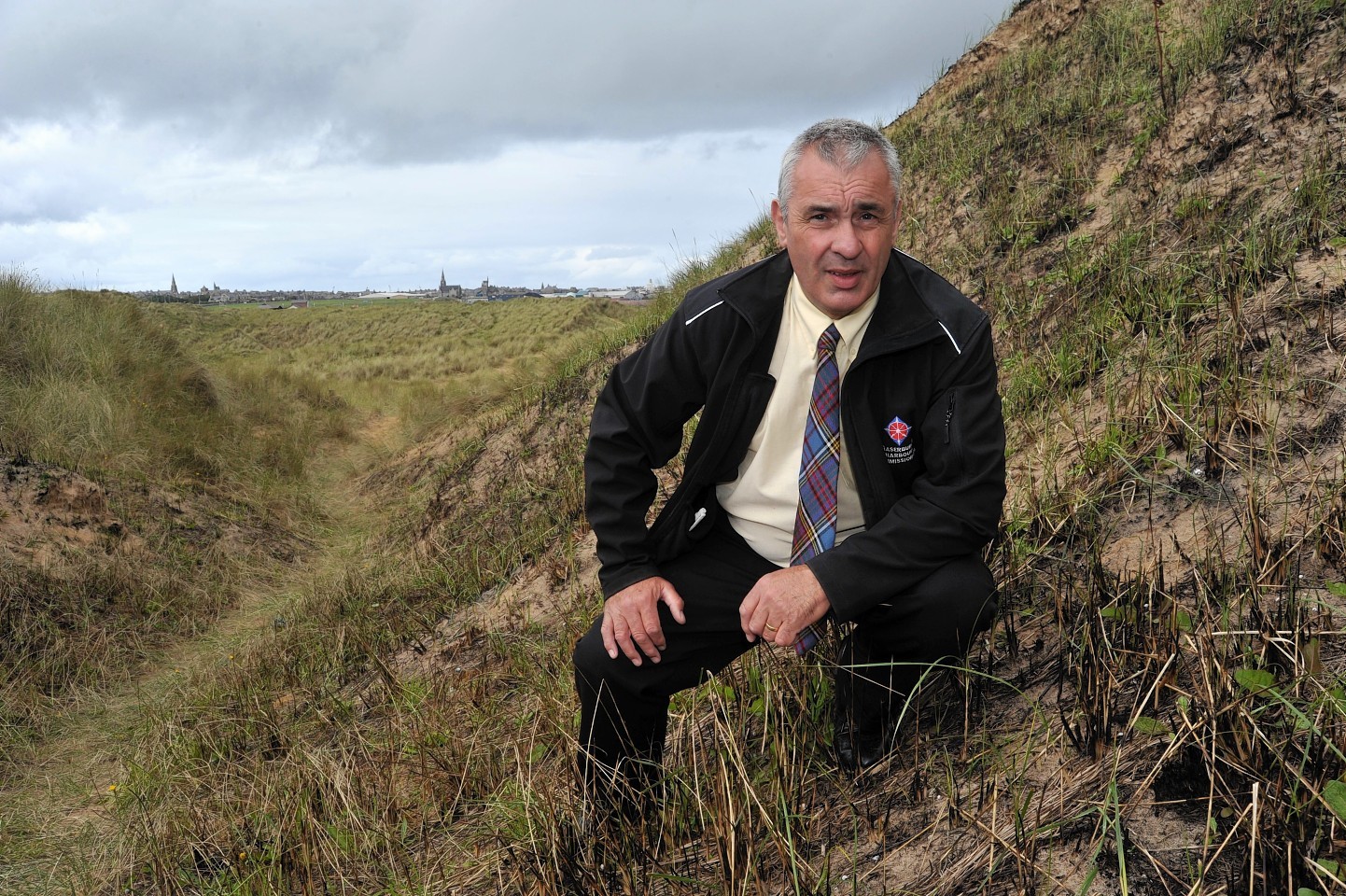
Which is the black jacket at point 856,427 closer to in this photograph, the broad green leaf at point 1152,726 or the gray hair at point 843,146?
the gray hair at point 843,146

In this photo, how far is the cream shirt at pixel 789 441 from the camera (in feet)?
8.70

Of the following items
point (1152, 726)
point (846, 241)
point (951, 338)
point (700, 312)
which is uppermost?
point (846, 241)

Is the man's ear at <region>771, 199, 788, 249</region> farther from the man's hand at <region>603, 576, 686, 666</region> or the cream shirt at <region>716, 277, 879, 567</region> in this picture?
the man's hand at <region>603, 576, 686, 666</region>

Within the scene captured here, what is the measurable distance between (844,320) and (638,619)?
3.45 feet

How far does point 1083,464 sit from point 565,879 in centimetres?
272

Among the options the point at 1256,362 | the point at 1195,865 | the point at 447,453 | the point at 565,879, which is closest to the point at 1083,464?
the point at 1256,362

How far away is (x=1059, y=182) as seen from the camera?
7398mm

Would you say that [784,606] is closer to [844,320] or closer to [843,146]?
[844,320]

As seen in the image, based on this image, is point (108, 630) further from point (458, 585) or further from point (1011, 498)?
point (1011, 498)

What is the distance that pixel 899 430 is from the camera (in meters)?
2.58

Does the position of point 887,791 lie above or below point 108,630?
→ above

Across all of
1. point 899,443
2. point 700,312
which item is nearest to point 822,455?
point 899,443

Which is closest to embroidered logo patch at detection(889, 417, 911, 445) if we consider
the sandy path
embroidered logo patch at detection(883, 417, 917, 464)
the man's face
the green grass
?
embroidered logo patch at detection(883, 417, 917, 464)

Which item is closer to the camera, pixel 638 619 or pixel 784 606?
pixel 784 606
